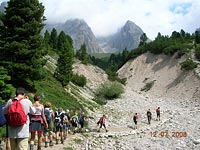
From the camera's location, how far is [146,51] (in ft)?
331

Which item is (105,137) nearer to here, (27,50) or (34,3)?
(27,50)

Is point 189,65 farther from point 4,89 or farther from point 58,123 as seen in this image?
point 4,89

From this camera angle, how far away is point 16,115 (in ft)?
26.6

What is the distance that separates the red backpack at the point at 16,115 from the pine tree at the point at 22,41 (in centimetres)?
1698

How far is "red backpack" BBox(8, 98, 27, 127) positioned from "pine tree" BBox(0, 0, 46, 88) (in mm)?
16980

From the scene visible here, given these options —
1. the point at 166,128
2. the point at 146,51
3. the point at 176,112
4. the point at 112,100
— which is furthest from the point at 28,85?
the point at 146,51

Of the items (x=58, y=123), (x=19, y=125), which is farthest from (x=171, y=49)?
(x=19, y=125)

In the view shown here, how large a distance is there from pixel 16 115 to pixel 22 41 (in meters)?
18.4

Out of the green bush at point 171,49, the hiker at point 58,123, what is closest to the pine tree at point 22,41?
the hiker at point 58,123

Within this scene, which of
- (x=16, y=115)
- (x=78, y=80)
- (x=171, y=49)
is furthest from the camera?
(x=171, y=49)

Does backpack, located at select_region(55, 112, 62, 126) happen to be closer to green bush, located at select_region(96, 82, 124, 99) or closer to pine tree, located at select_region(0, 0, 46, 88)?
pine tree, located at select_region(0, 0, 46, 88)

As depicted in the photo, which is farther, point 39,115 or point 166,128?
point 166,128

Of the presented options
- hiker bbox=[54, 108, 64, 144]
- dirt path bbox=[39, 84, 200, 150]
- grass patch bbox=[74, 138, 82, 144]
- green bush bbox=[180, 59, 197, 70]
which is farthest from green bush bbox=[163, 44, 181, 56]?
hiker bbox=[54, 108, 64, 144]

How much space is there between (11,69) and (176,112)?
90.8 feet
